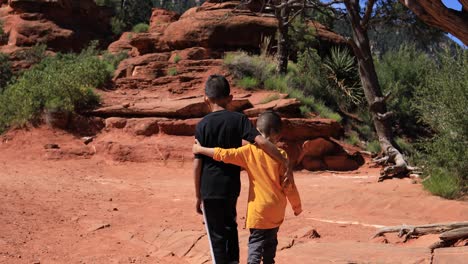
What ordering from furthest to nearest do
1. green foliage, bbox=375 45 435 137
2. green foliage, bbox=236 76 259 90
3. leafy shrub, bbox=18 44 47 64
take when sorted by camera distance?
leafy shrub, bbox=18 44 47 64, green foliage, bbox=375 45 435 137, green foliage, bbox=236 76 259 90

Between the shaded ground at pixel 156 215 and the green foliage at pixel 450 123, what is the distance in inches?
22.7

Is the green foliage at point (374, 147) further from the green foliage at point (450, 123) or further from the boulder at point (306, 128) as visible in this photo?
the green foliage at point (450, 123)

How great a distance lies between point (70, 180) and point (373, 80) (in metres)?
8.12

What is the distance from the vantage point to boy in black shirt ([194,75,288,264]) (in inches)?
135

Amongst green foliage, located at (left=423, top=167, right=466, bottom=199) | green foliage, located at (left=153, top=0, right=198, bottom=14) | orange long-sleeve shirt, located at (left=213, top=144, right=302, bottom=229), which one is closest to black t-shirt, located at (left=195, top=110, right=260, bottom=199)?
orange long-sleeve shirt, located at (left=213, top=144, right=302, bottom=229)

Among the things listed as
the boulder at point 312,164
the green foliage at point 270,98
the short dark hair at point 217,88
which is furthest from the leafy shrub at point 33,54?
the short dark hair at point 217,88

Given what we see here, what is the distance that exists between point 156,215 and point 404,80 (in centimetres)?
1293

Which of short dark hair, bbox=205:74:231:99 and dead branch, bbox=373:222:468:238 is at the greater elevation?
short dark hair, bbox=205:74:231:99

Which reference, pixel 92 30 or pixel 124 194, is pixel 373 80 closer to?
pixel 124 194

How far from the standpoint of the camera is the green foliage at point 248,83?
15774 mm

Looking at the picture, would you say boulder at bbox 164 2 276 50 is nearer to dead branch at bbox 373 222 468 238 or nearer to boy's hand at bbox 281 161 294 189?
dead branch at bbox 373 222 468 238

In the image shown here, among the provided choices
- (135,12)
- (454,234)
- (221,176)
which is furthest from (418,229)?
(135,12)

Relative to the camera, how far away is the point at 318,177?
11805mm

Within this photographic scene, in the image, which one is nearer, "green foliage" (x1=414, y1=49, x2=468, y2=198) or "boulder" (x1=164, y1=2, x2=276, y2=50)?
"green foliage" (x1=414, y1=49, x2=468, y2=198)
